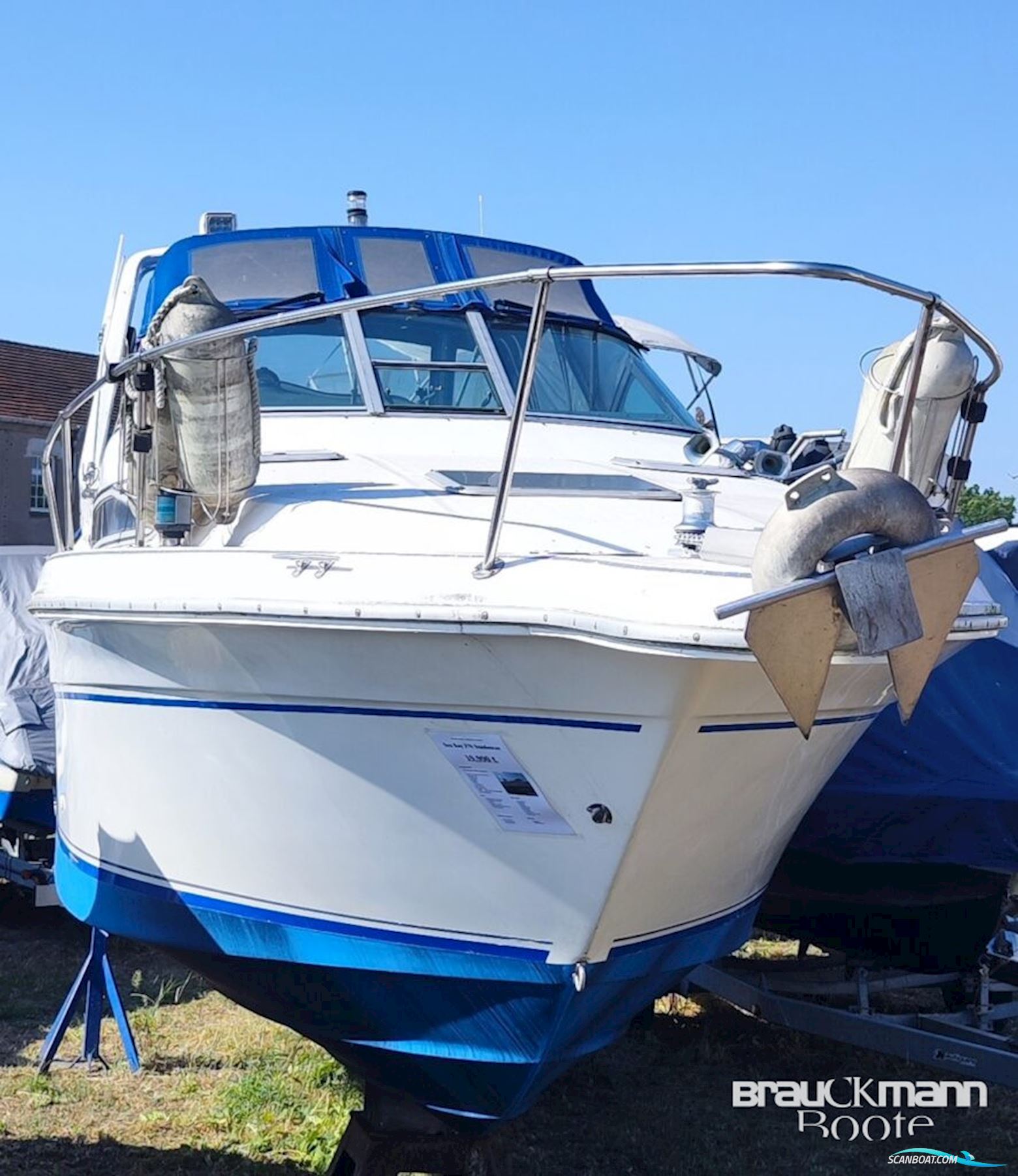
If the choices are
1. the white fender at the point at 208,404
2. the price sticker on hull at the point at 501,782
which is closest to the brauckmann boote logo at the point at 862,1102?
the price sticker on hull at the point at 501,782

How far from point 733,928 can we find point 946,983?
186 cm

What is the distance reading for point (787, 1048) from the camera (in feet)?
19.8

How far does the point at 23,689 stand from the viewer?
23.5ft

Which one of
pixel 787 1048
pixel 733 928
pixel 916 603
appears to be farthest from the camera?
pixel 787 1048

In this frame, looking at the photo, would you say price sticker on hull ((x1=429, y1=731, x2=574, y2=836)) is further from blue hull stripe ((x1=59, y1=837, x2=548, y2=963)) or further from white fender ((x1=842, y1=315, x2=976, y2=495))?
white fender ((x1=842, y1=315, x2=976, y2=495))

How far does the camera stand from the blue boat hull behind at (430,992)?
12.2 feet

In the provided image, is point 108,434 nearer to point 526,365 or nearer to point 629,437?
point 629,437

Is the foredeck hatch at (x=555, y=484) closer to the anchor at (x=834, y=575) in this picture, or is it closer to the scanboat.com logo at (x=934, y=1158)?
the anchor at (x=834, y=575)

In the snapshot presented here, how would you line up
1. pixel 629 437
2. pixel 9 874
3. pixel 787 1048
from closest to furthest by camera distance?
pixel 629 437
pixel 787 1048
pixel 9 874

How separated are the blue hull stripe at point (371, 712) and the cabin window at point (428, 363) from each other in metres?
1.50

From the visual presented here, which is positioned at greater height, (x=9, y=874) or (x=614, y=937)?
(x=614, y=937)

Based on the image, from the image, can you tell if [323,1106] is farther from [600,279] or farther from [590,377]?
[600,279]

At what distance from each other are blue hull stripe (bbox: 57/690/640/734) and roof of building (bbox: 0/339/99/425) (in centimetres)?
2180

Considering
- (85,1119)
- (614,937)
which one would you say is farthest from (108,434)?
(614,937)
